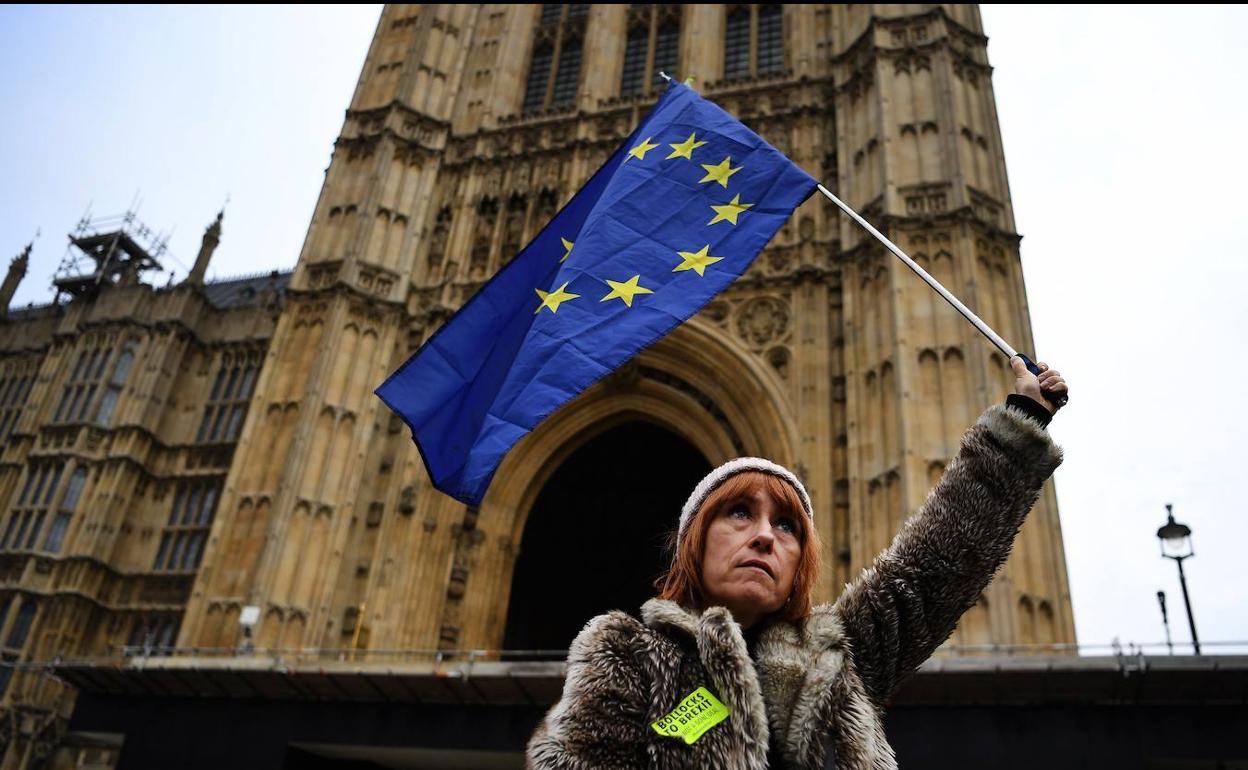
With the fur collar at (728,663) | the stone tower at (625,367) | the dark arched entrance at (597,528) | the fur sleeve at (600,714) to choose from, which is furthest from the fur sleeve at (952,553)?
the dark arched entrance at (597,528)

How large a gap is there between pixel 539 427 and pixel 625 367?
2.45m

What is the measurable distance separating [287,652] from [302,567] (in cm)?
171

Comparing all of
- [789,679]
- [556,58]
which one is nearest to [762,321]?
[556,58]

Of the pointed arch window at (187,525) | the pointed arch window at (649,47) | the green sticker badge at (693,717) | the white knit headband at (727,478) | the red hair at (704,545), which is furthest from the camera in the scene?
the pointed arch window at (649,47)

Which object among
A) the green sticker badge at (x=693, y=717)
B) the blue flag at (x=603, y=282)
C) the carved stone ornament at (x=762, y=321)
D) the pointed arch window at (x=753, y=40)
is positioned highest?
the pointed arch window at (x=753, y=40)

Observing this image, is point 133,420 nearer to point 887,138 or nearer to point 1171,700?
point 887,138

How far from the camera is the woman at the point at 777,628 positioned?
1.84 metres

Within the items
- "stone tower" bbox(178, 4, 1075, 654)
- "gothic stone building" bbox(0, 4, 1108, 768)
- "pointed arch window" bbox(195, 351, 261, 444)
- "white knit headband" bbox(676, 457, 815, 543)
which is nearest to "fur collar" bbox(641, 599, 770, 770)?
"white knit headband" bbox(676, 457, 815, 543)

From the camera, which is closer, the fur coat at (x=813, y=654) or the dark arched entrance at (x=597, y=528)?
the fur coat at (x=813, y=654)

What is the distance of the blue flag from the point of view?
4.68m

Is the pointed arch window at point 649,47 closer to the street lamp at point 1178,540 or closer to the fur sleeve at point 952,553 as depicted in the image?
the street lamp at point 1178,540

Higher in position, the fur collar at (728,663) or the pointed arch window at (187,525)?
the pointed arch window at (187,525)

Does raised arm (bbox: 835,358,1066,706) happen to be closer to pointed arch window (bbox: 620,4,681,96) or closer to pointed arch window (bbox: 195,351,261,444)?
pointed arch window (bbox: 620,4,681,96)

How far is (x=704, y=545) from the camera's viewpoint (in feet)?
7.52
